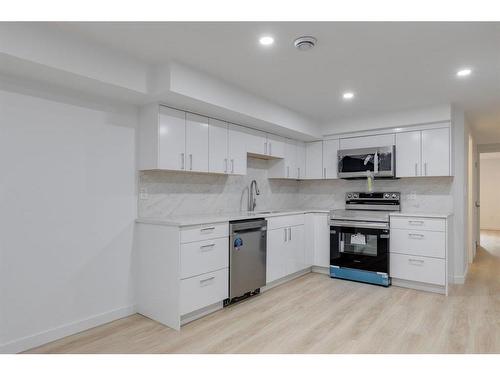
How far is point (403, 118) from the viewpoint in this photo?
4.26m

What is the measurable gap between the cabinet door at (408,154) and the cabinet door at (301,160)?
4.69 feet

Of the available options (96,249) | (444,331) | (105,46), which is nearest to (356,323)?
(444,331)

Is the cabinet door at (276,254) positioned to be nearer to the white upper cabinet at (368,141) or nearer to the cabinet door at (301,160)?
the cabinet door at (301,160)

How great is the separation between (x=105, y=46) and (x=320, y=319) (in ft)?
9.78

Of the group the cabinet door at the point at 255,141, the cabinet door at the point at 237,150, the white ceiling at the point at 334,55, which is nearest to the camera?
the white ceiling at the point at 334,55

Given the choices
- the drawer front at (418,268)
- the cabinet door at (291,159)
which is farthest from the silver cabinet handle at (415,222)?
the cabinet door at (291,159)

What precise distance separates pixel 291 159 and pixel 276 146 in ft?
1.45

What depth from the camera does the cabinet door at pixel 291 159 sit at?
484 centimetres

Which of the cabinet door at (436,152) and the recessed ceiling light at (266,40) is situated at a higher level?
the recessed ceiling light at (266,40)

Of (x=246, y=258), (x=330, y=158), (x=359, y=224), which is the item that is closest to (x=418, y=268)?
(x=359, y=224)

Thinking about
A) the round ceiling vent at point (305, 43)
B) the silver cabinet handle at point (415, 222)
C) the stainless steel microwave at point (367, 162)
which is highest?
the round ceiling vent at point (305, 43)

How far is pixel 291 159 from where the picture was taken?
493 cm

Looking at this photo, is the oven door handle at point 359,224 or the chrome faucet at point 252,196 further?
the chrome faucet at point 252,196

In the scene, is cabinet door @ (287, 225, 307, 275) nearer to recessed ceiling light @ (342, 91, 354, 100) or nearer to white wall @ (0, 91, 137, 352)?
recessed ceiling light @ (342, 91, 354, 100)
